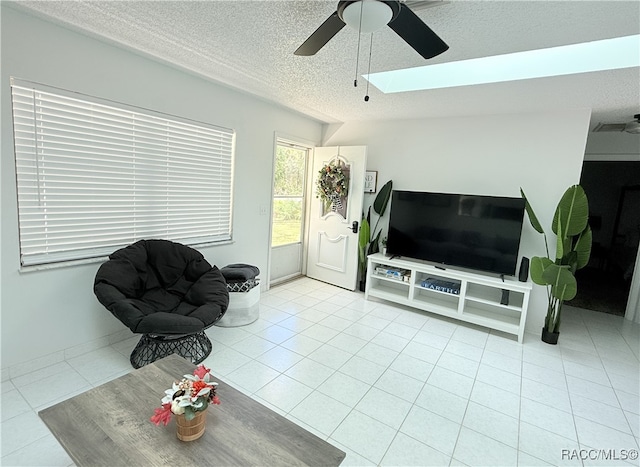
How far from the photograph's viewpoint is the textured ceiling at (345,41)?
176cm

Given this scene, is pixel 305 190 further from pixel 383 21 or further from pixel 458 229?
pixel 383 21

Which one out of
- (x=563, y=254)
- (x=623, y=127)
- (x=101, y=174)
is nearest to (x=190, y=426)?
(x=101, y=174)

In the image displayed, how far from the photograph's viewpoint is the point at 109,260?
2562mm

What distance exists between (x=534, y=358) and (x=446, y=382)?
1149 millimetres

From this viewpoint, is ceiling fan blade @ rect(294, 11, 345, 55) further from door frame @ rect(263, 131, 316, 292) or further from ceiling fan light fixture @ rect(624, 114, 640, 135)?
ceiling fan light fixture @ rect(624, 114, 640, 135)

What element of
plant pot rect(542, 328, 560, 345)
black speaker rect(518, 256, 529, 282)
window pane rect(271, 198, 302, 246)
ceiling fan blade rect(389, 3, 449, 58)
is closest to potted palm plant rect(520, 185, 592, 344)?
plant pot rect(542, 328, 560, 345)

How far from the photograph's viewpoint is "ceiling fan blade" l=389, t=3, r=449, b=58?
4.61 ft

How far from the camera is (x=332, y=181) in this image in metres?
4.55

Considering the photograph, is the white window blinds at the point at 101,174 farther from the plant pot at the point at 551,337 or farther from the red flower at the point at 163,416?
the plant pot at the point at 551,337

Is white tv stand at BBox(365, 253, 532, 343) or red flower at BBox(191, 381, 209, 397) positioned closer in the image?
red flower at BBox(191, 381, 209, 397)

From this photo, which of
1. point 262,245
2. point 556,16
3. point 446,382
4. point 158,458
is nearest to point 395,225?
point 262,245

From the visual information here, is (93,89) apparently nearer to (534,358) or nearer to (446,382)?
(446,382)

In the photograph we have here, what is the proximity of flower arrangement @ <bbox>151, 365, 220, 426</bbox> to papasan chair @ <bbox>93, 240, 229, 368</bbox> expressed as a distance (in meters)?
1.03

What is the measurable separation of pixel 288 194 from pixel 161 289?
2.44 meters
